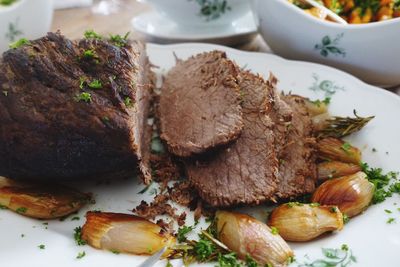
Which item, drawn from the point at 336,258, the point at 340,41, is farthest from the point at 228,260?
the point at 340,41

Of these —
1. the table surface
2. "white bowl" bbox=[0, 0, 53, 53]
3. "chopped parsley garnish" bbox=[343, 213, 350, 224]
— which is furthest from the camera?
the table surface

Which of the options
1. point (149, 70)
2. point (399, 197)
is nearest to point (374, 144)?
point (399, 197)

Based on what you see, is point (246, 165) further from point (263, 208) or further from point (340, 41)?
point (340, 41)

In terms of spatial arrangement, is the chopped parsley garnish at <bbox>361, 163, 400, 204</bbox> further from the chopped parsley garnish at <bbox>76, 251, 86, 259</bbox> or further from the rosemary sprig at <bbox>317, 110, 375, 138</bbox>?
the chopped parsley garnish at <bbox>76, 251, 86, 259</bbox>

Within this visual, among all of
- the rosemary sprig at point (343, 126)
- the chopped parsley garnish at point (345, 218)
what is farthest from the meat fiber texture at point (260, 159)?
the chopped parsley garnish at point (345, 218)

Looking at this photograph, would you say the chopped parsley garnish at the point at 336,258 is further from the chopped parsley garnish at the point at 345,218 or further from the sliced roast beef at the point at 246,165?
the sliced roast beef at the point at 246,165

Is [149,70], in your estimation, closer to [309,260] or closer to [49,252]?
[49,252]

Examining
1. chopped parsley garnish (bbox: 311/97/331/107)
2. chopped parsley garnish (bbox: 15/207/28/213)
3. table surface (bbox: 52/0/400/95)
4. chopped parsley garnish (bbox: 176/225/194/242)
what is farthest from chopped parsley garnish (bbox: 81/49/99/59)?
table surface (bbox: 52/0/400/95)
